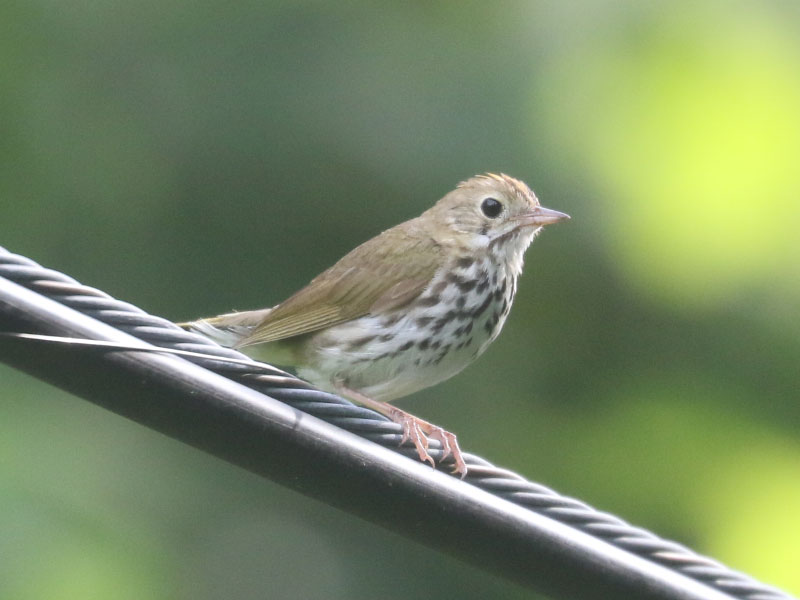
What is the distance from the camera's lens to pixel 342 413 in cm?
326

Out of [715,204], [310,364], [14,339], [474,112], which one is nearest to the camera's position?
[14,339]

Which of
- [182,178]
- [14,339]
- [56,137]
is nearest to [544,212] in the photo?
[182,178]

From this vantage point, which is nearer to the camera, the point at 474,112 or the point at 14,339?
the point at 14,339

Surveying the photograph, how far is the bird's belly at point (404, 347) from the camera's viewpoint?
4.83 m

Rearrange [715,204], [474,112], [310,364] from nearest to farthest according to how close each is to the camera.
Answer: [310,364]
[715,204]
[474,112]

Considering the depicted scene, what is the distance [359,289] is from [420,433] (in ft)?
2.81

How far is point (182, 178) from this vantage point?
6.41 meters

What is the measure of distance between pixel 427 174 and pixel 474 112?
0.37 m

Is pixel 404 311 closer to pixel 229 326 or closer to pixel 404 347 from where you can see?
pixel 404 347

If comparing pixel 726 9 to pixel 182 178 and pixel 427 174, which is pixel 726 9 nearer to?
pixel 427 174

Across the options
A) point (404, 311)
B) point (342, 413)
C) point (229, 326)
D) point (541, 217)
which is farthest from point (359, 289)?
point (342, 413)

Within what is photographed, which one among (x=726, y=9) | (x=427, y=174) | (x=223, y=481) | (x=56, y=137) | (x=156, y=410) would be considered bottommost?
(x=156, y=410)

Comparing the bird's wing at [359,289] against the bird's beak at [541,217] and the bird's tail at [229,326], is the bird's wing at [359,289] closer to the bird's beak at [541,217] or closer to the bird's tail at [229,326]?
the bird's tail at [229,326]

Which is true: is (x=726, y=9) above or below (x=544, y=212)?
above
